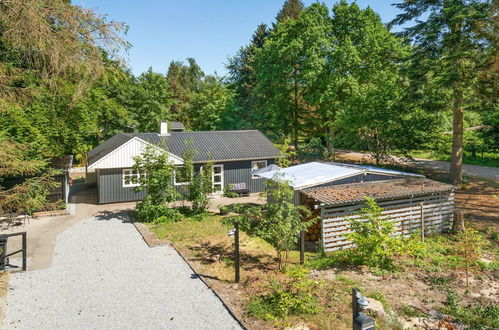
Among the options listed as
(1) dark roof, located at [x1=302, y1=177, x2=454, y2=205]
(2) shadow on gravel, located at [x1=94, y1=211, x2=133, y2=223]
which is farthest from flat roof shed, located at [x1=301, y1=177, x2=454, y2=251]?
(2) shadow on gravel, located at [x1=94, y1=211, x2=133, y2=223]

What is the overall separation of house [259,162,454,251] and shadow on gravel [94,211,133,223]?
8.17 m

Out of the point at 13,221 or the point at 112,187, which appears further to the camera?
the point at 112,187

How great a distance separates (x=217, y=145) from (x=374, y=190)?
12315mm

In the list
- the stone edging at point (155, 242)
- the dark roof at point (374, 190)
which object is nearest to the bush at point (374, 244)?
the dark roof at point (374, 190)

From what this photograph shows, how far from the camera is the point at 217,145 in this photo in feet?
72.6

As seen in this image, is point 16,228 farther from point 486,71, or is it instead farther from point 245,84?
point 245,84

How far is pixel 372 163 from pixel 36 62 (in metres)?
25.6

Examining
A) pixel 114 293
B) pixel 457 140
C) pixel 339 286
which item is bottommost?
pixel 114 293

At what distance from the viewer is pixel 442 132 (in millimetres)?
23219

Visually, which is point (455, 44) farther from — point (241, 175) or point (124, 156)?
point (124, 156)

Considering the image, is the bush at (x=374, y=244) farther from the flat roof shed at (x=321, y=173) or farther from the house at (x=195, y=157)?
the house at (x=195, y=157)

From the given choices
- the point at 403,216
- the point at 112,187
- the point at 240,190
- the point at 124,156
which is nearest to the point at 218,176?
the point at 240,190

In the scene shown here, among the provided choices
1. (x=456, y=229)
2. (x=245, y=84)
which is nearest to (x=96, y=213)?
(x=456, y=229)

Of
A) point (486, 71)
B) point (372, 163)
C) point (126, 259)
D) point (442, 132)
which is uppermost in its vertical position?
point (486, 71)
